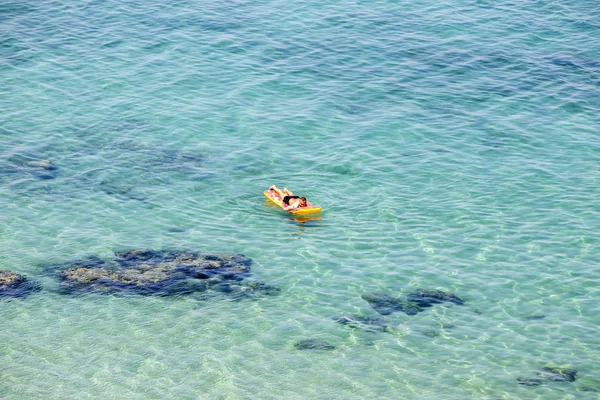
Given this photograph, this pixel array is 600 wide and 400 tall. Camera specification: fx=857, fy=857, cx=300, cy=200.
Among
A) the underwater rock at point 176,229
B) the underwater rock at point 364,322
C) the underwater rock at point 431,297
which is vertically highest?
the underwater rock at point 176,229

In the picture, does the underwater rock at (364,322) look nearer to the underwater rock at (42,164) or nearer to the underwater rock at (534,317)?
the underwater rock at (534,317)

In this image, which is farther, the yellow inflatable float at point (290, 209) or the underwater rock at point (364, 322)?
the yellow inflatable float at point (290, 209)

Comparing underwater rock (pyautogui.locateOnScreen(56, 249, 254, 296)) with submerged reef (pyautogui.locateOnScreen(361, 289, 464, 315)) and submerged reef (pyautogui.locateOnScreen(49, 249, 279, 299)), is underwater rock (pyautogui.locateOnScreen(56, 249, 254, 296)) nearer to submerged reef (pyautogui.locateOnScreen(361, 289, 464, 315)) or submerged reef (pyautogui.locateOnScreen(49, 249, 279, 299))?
submerged reef (pyautogui.locateOnScreen(49, 249, 279, 299))

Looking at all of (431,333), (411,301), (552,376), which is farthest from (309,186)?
(552,376)

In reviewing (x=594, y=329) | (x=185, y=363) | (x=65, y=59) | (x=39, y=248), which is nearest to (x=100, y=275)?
(x=39, y=248)

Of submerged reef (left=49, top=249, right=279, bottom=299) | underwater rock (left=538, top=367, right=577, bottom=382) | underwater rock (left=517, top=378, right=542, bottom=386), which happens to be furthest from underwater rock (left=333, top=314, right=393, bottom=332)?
underwater rock (left=538, top=367, right=577, bottom=382)

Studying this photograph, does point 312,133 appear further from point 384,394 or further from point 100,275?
point 384,394

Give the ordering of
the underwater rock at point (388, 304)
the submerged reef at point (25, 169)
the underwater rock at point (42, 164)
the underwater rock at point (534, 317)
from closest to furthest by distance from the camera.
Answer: the underwater rock at point (534, 317) < the underwater rock at point (388, 304) < the submerged reef at point (25, 169) < the underwater rock at point (42, 164)

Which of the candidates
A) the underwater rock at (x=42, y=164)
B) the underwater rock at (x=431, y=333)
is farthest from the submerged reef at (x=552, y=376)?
the underwater rock at (x=42, y=164)
